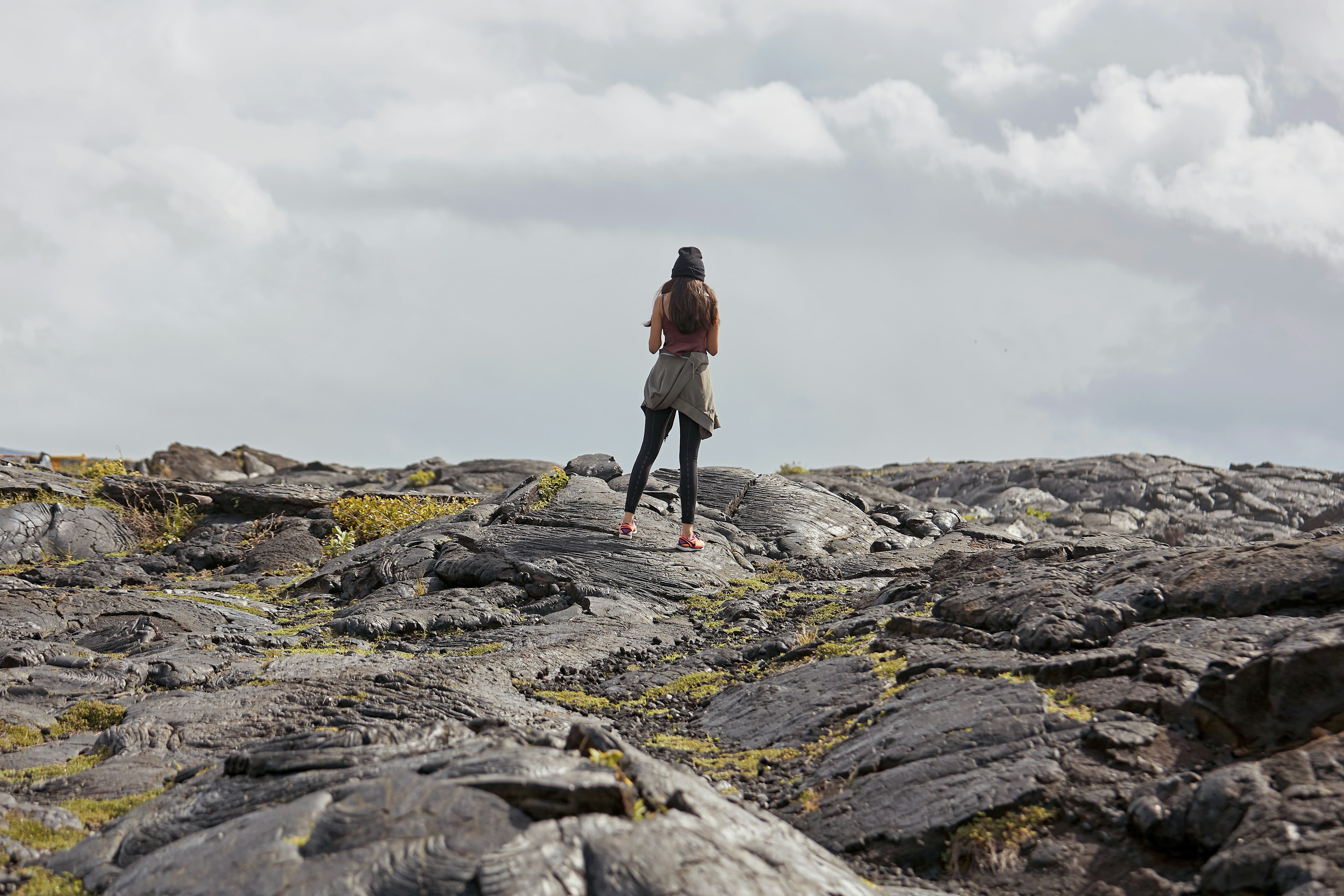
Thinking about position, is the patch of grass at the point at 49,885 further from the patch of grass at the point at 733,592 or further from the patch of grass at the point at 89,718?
the patch of grass at the point at 733,592

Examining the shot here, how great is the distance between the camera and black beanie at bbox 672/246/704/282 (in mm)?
A: 12820

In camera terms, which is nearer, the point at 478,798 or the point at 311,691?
the point at 478,798

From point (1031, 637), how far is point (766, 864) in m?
3.72

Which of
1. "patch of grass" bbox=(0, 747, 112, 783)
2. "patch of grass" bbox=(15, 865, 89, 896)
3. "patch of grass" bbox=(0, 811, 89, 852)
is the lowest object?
"patch of grass" bbox=(0, 747, 112, 783)

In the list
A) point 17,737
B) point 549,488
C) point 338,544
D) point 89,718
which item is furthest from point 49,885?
point 338,544

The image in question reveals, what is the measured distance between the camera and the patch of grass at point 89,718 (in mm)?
7309

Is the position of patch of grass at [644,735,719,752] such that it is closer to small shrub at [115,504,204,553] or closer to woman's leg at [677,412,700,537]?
woman's leg at [677,412,700,537]

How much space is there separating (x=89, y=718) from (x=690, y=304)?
8.25m

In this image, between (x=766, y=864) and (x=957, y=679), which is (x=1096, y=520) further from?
(x=766, y=864)

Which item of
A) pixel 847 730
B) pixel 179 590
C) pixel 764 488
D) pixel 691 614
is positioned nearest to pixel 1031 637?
pixel 847 730

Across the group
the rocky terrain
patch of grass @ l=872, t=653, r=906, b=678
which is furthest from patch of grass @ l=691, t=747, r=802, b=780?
patch of grass @ l=872, t=653, r=906, b=678

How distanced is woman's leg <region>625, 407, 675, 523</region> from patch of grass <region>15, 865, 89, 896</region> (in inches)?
364

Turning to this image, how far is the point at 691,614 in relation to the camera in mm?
11562

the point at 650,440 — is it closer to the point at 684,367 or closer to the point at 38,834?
the point at 684,367
